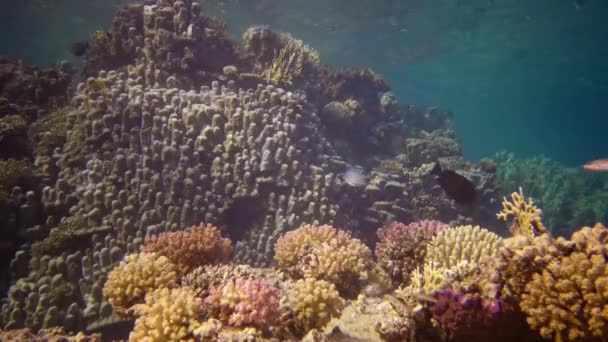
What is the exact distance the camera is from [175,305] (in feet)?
11.8

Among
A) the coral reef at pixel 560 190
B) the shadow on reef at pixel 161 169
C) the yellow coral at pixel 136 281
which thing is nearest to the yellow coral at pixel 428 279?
the shadow on reef at pixel 161 169

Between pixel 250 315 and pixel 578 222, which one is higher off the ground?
pixel 578 222

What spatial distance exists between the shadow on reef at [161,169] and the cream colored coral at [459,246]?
2.09m

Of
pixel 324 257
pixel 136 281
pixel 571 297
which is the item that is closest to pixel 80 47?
pixel 136 281

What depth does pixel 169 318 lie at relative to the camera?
3.58 metres

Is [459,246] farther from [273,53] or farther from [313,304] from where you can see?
[273,53]

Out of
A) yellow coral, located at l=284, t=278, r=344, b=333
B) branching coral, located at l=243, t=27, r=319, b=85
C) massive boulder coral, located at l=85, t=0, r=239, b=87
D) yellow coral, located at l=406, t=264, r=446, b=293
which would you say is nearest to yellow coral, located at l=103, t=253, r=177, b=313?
yellow coral, located at l=284, t=278, r=344, b=333

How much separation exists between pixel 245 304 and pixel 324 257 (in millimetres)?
1541

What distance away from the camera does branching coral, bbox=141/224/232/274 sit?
4.96m

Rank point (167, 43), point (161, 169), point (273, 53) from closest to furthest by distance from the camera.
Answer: point (161, 169), point (167, 43), point (273, 53)

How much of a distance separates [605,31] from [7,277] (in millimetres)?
42923

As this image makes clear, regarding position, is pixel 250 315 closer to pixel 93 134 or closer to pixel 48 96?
pixel 93 134

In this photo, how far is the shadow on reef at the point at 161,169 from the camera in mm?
6160

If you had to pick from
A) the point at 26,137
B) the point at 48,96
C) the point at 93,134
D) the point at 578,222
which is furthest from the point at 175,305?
the point at 578,222
